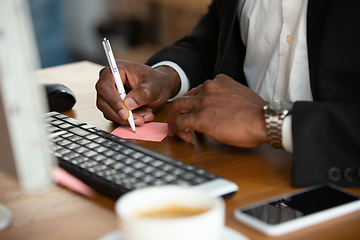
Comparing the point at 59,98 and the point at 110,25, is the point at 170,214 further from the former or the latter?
the point at 110,25

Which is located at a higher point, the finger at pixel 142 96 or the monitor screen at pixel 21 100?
the monitor screen at pixel 21 100

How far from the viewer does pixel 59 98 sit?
989 millimetres

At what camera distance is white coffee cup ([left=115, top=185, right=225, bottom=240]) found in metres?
0.35

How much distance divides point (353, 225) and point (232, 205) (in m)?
0.14

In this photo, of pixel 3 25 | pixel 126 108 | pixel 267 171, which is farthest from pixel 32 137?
pixel 126 108

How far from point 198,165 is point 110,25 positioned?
4.10 meters

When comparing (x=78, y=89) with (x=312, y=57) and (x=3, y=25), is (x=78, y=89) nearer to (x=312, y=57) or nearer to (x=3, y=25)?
(x=312, y=57)

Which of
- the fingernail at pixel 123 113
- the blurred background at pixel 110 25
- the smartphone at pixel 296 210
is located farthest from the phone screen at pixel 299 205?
the blurred background at pixel 110 25

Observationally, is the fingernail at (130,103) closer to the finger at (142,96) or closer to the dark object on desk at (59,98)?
the finger at (142,96)

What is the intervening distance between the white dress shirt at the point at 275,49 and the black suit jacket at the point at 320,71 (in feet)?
0.15

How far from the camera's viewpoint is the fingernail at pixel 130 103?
0.87 m

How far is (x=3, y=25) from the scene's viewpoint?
338 millimetres

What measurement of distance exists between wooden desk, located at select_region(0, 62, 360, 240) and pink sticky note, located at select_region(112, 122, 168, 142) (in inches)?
1.1

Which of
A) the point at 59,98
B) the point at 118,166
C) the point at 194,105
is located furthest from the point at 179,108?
the point at 59,98
